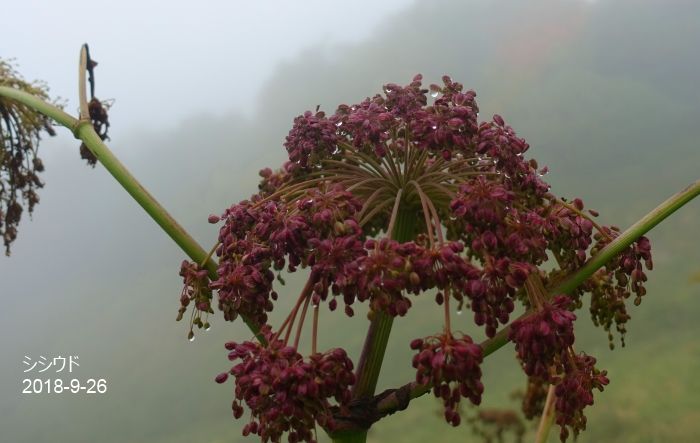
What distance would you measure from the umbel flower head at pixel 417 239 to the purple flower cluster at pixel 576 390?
54mm

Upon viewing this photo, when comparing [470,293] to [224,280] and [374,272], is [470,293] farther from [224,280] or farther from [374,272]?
[224,280]

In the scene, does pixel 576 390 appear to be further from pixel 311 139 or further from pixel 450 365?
pixel 311 139

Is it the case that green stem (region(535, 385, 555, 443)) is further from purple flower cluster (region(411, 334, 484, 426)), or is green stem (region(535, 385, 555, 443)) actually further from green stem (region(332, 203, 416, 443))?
purple flower cluster (region(411, 334, 484, 426))

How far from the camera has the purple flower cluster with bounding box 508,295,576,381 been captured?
121cm

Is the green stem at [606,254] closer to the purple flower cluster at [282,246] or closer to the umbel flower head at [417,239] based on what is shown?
the umbel flower head at [417,239]

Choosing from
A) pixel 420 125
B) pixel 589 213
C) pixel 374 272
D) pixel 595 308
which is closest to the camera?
pixel 374 272

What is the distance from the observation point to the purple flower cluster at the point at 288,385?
114 centimetres

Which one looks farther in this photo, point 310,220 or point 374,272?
point 310,220

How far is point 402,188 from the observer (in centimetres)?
158

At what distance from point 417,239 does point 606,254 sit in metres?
0.52

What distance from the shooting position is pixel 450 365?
1.11m

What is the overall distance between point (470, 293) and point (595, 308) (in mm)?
685

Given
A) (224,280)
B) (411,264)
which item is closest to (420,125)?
(411,264)

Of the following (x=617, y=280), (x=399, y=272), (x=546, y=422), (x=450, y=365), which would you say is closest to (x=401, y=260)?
(x=399, y=272)
